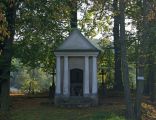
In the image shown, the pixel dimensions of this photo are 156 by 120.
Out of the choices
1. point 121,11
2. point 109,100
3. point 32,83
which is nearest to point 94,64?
point 109,100

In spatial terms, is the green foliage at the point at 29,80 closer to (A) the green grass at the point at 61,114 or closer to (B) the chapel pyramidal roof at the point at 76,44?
(A) the green grass at the point at 61,114

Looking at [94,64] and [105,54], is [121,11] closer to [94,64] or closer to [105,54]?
[94,64]

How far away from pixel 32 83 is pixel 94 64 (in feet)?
60.0

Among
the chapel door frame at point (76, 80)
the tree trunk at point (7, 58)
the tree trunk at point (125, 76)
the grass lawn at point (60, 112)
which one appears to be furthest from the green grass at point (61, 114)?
the chapel door frame at point (76, 80)

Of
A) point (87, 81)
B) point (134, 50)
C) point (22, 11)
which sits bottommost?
point (87, 81)

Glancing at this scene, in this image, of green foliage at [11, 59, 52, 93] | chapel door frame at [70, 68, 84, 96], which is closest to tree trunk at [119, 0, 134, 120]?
green foliage at [11, 59, 52, 93]

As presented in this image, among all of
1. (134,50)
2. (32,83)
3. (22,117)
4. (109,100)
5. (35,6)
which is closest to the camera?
(22,117)

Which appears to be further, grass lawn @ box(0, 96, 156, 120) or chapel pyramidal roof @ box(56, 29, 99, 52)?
chapel pyramidal roof @ box(56, 29, 99, 52)

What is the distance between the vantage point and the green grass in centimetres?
1705

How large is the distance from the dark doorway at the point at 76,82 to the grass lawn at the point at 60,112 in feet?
5.59

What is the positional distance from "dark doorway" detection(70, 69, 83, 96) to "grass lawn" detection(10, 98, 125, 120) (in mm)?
1704

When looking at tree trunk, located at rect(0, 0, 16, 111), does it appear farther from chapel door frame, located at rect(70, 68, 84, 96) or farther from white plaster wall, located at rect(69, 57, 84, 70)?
chapel door frame, located at rect(70, 68, 84, 96)

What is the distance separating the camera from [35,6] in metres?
19.5

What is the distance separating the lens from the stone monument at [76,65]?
22.0m
